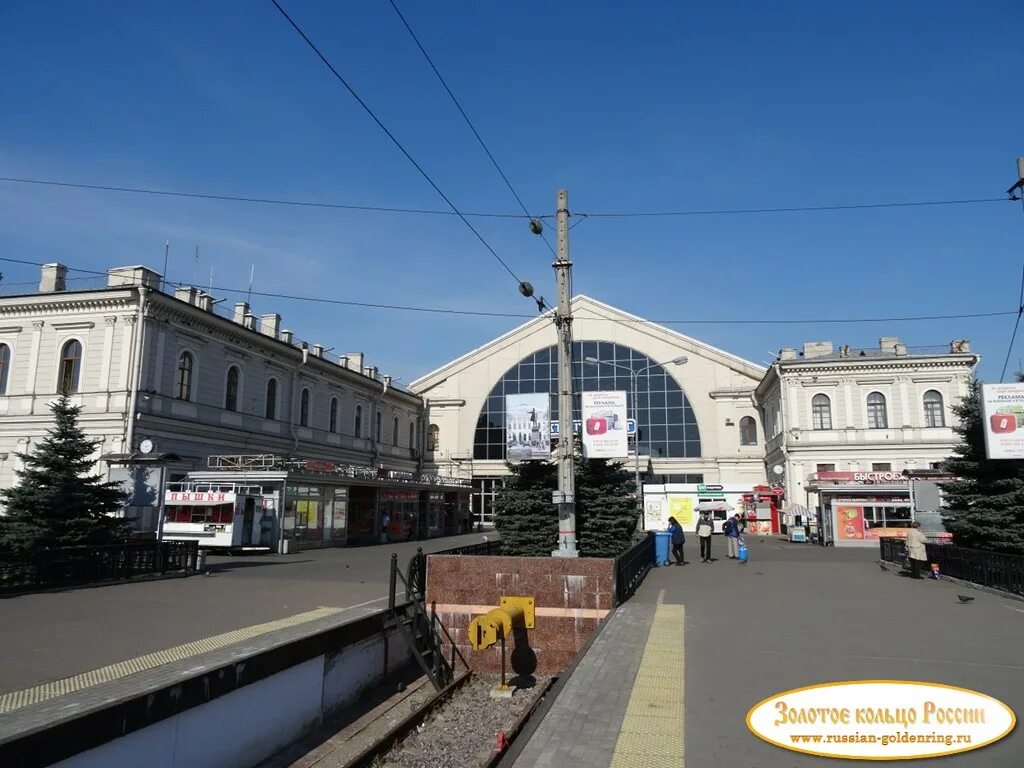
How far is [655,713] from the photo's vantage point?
6.42m

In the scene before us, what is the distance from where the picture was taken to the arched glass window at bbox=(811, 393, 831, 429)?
145 feet

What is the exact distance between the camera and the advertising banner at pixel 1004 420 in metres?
16.8

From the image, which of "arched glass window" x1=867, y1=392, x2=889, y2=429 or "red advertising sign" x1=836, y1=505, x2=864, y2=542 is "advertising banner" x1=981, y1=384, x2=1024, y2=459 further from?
"arched glass window" x1=867, y1=392, x2=889, y2=429

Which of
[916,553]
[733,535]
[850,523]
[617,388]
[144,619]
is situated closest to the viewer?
[144,619]

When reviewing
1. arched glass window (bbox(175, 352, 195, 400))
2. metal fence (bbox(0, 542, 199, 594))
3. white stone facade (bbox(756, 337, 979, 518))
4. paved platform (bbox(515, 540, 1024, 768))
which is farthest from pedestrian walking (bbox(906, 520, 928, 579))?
arched glass window (bbox(175, 352, 195, 400))

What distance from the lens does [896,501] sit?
110ft

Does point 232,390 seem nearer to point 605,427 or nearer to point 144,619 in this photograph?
point 605,427

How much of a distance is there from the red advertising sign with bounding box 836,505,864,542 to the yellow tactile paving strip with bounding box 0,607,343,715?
28.9 m

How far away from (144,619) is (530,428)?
872 cm

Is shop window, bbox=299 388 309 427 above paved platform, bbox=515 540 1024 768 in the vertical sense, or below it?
above

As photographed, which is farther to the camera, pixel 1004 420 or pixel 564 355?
→ pixel 1004 420

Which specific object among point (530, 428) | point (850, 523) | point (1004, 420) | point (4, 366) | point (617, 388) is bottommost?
point (850, 523)

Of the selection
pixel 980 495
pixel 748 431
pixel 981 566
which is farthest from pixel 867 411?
pixel 981 566

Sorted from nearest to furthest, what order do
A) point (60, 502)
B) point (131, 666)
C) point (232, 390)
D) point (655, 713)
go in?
point (655, 713), point (131, 666), point (60, 502), point (232, 390)
